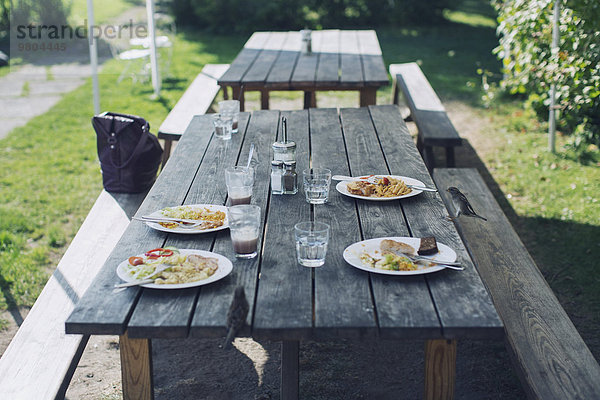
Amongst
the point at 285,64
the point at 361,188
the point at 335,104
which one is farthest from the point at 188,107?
the point at 361,188

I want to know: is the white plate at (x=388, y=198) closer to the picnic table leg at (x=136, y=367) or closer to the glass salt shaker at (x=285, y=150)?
the glass salt shaker at (x=285, y=150)

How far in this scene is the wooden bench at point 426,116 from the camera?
5.03m

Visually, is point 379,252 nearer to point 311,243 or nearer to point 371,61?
point 311,243

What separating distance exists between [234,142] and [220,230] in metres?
1.31

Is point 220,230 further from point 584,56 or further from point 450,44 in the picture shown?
point 450,44

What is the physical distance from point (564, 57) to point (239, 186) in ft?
11.9

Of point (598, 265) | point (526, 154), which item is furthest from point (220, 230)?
point (526, 154)

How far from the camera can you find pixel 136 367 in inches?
94.4

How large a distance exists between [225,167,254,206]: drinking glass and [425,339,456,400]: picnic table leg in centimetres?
94

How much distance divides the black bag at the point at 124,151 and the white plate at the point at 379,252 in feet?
7.29

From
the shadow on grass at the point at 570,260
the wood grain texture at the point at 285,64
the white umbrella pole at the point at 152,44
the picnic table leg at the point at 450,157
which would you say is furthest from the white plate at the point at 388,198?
the white umbrella pole at the point at 152,44

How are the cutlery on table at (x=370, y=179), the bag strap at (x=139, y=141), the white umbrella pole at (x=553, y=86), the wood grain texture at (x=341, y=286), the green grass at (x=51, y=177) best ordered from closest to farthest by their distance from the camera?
the wood grain texture at (x=341, y=286) < the cutlery on table at (x=370, y=179) < the bag strap at (x=139, y=141) < the green grass at (x=51, y=177) < the white umbrella pole at (x=553, y=86)

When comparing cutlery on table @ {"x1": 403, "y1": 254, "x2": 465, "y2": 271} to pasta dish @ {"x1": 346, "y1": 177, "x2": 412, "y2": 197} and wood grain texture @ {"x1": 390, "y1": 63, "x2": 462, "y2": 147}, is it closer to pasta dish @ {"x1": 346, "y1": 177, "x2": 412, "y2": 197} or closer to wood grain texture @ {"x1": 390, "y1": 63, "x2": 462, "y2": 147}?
pasta dish @ {"x1": 346, "y1": 177, "x2": 412, "y2": 197}

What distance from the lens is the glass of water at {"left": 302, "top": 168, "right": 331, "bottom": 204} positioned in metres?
2.83
